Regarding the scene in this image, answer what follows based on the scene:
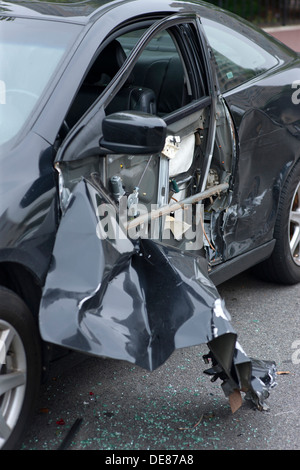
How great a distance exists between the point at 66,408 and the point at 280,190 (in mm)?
1825

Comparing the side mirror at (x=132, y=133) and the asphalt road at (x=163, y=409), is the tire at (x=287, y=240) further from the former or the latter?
the side mirror at (x=132, y=133)

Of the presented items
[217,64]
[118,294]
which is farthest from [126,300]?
[217,64]

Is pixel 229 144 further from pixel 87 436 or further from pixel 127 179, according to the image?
pixel 87 436

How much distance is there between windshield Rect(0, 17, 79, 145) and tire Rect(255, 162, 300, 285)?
5.69ft

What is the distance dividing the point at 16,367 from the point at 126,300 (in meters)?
0.49

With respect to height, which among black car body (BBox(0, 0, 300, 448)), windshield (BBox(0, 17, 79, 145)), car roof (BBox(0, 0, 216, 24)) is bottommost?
black car body (BBox(0, 0, 300, 448))

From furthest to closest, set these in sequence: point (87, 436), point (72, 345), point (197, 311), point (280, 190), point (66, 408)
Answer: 1. point (280, 190)
2. point (66, 408)
3. point (87, 436)
4. point (197, 311)
5. point (72, 345)

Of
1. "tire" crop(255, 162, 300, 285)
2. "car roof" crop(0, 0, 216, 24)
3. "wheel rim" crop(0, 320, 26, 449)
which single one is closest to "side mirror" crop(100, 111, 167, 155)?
"car roof" crop(0, 0, 216, 24)

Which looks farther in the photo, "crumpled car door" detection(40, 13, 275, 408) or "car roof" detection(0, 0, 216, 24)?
"car roof" detection(0, 0, 216, 24)

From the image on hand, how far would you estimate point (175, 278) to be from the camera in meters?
2.99

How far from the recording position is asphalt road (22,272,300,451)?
308cm

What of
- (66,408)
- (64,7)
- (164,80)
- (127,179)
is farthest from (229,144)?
(66,408)

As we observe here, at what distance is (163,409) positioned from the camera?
3.32 m

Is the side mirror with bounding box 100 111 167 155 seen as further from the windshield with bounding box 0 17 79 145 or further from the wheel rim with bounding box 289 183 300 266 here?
the wheel rim with bounding box 289 183 300 266
